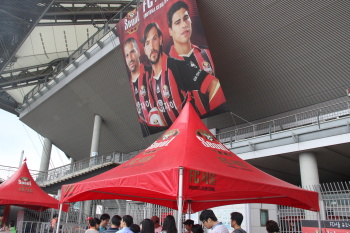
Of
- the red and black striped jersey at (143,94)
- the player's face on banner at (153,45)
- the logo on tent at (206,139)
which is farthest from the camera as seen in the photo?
the red and black striped jersey at (143,94)

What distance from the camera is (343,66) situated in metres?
18.6

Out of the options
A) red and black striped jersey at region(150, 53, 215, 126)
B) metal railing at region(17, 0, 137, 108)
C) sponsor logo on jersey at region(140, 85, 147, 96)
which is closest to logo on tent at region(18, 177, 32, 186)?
red and black striped jersey at region(150, 53, 215, 126)

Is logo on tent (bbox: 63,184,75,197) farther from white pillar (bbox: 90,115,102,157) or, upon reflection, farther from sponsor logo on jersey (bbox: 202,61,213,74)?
white pillar (bbox: 90,115,102,157)

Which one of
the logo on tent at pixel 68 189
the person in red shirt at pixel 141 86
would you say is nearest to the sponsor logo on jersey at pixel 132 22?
the person in red shirt at pixel 141 86

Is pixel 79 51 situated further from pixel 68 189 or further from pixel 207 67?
pixel 68 189

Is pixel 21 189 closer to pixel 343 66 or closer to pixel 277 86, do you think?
pixel 277 86

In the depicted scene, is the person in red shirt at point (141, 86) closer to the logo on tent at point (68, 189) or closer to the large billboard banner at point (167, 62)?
the large billboard banner at point (167, 62)

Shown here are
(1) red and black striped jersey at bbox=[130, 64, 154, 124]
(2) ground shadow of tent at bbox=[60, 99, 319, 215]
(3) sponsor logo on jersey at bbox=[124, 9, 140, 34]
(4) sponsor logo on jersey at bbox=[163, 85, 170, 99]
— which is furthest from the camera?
(1) red and black striped jersey at bbox=[130, 64, 154, 124]

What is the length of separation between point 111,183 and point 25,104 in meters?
35.5

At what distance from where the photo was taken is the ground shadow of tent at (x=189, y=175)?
4633 millimetres

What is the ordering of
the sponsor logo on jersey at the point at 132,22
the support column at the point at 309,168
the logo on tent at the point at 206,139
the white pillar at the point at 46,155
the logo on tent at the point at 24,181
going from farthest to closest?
the white pillar at the point at 46,155 < the sponsor logo on jersey at the point at 132,22 < the support column at the point at 309,168 < the logo on tent at the point at 24,181 < the logo on tent at the point at 206,139

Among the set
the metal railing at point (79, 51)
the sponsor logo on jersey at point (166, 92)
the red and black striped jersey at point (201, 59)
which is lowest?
the sponsor logo on jersey at point (166, 92)

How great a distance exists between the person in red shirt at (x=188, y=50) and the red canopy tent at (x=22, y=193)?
10145mm

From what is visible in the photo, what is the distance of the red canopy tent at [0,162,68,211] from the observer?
36.0 feet
